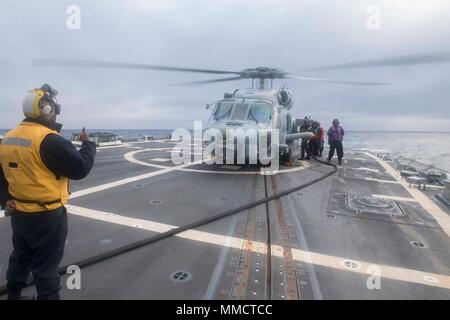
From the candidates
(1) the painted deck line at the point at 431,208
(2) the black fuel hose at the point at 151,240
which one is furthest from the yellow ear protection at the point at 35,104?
(1) the painted deck line at the point at 431,208

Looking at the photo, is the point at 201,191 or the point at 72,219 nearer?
the point at 72,219

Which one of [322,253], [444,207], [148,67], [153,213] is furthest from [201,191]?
[444,207]

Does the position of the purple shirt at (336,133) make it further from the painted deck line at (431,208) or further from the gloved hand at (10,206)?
the gloved hand at (10,206)

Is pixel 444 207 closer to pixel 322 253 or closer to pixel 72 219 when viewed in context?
pixel 322 253

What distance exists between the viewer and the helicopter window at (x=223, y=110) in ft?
35.4

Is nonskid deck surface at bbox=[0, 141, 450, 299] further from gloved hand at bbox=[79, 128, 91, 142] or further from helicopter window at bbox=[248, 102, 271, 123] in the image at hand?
helicopter window at bbox=[248, 102, 271, 123]

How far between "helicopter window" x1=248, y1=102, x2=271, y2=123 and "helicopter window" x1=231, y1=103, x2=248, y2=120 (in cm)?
19

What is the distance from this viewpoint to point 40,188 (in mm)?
2549

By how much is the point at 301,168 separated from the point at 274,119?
2626mm

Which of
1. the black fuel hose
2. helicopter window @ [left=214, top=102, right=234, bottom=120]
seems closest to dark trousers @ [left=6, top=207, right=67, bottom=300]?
the black fuel hose

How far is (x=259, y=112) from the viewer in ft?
35.0

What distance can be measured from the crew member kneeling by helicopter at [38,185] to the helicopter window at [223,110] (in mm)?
8228
